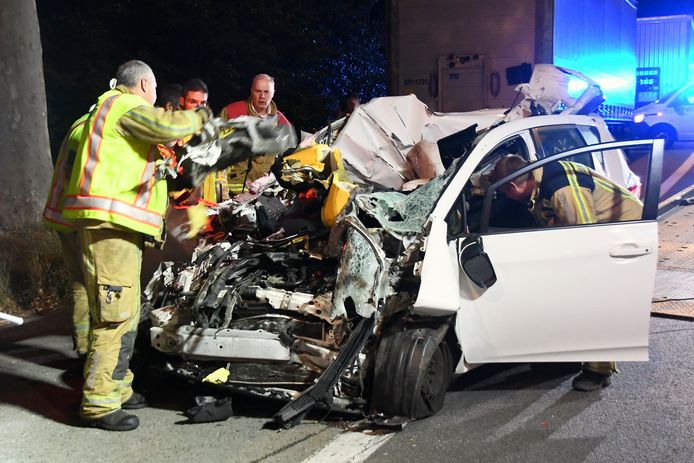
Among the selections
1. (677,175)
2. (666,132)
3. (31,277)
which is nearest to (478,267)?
(31,277)

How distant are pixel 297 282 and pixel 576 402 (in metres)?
1.83

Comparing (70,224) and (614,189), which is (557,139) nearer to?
(614,189)

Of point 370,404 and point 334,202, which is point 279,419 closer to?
point 370,404

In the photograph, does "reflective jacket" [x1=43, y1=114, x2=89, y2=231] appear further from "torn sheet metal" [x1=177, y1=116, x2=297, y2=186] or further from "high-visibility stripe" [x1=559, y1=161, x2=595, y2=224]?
"high-visibility stripe" [x1=559, y1=161, x2=595, y2=224]

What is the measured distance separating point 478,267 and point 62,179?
2.68 metres

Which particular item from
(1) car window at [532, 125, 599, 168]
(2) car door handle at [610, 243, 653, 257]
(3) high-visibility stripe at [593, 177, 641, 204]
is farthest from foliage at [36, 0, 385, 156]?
(2) car door handle at [610, 243, 653, 257]

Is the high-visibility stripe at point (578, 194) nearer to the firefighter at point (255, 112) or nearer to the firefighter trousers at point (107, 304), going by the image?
the firefighter trousers at point (107, 304)

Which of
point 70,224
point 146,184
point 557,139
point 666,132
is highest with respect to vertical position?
point 666,132

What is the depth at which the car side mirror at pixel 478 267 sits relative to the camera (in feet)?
14.2

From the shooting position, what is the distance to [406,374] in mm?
4172

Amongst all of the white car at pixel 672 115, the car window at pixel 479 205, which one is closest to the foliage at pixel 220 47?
the white car at pixel 672 115

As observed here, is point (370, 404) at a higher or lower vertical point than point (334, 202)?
lower

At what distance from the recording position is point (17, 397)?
5.02 m

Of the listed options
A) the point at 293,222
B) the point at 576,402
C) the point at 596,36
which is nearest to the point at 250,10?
the point at 596,36
